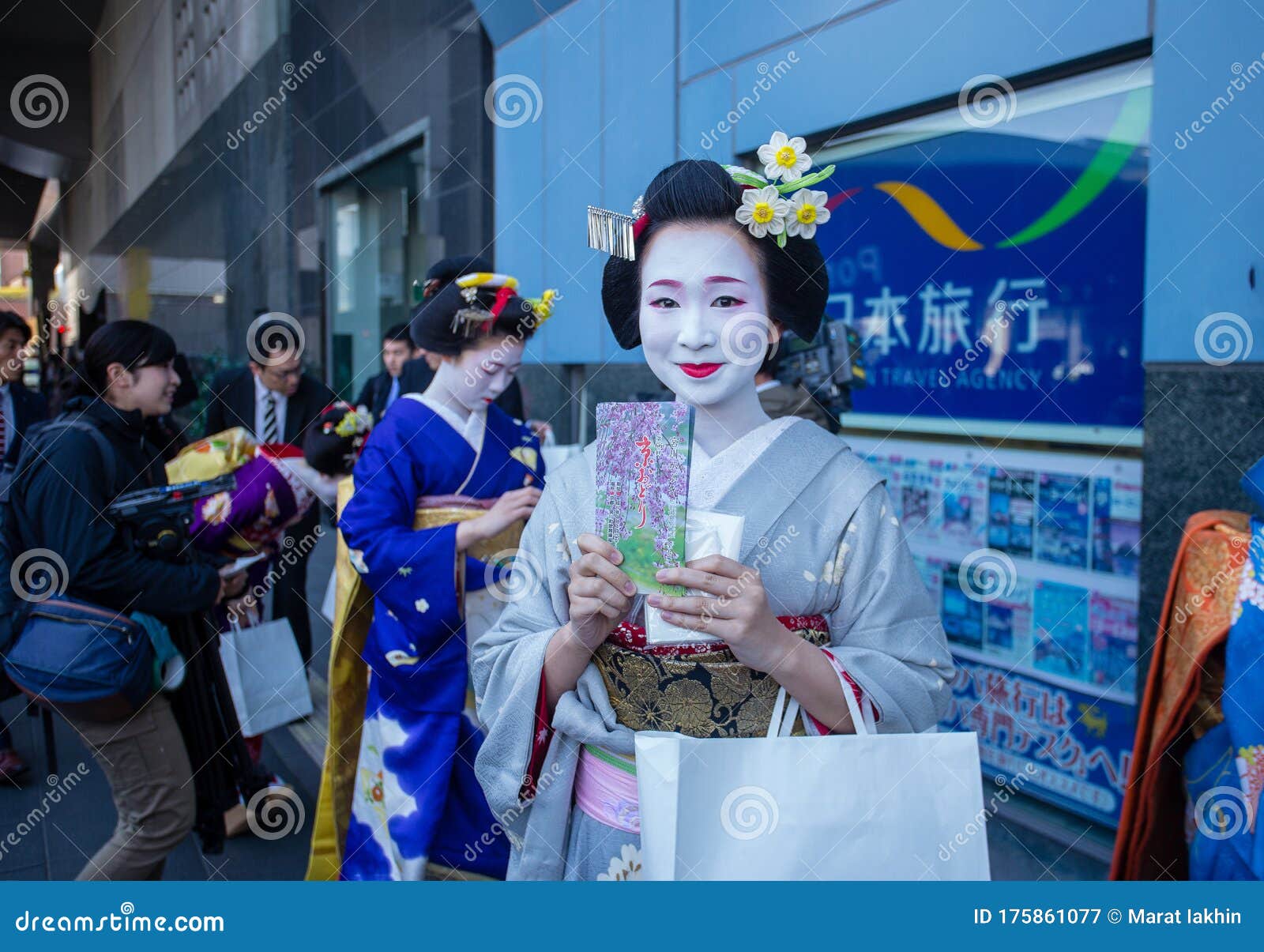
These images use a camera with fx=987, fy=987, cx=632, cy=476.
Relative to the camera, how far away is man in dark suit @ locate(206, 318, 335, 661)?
498 cm

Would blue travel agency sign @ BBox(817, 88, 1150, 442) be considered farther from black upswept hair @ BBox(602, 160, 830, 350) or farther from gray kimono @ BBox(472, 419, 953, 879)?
gray kimono @ BBox(472, 419, 953, 879)

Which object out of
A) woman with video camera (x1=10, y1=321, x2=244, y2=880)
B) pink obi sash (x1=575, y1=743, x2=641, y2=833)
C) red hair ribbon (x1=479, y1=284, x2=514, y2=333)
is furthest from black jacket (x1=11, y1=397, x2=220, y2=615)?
pink obi sash (x1=575, y1=743, x2=641, y2=833)

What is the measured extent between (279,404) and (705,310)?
14.2 ft

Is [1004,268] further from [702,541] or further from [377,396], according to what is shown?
[377,396]

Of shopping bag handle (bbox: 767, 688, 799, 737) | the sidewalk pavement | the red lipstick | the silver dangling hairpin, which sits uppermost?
the silver dangling hairpin

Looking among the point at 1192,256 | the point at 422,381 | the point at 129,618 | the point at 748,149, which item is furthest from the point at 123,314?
the point at 1192,256

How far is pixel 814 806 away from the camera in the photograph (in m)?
1.38

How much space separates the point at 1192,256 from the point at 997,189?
3.50 feet

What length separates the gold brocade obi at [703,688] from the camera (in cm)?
156

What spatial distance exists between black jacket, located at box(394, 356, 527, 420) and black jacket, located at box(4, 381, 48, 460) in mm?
1960

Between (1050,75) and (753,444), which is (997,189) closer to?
(1050,75)

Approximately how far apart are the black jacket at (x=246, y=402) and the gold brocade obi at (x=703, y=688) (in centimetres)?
422

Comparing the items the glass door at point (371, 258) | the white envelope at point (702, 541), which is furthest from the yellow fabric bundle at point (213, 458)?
the glass door at point (371, 258)

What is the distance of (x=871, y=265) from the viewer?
4.34m
